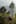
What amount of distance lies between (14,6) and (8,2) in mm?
93

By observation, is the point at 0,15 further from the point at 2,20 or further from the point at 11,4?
the point at 11,4

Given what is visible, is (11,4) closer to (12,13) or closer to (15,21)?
(12,13)

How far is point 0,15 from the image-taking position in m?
0.51

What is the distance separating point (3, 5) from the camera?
523mm

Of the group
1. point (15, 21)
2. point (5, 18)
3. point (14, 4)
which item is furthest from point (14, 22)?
point (14, 4)

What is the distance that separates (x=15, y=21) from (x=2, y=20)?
0.54ft

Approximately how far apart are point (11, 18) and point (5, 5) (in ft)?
0.60

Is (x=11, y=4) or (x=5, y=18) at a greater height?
(x=11, y=4)

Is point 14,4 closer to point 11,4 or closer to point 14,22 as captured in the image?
point 11,4

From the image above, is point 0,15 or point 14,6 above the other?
point 14,6

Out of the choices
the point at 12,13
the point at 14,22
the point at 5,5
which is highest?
the point at 5,5

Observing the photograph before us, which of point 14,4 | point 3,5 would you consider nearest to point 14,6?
point 14,4

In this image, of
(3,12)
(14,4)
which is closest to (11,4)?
(14,4)

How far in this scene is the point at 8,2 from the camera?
0.52 metres
